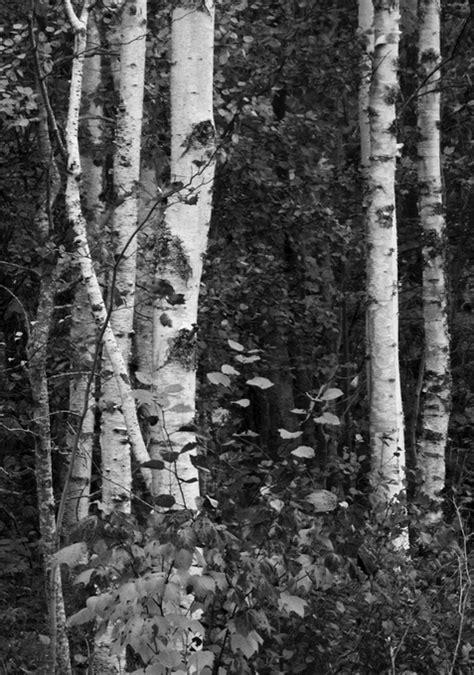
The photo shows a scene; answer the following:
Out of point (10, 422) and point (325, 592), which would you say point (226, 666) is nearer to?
point (325, 592)

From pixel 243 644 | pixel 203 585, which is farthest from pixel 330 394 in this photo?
pixel 243 644

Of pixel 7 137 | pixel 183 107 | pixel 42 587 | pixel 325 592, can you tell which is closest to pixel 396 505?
pixel 325 592

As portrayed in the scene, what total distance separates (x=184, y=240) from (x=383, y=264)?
3278 mm

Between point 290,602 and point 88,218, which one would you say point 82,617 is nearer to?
point 290,602

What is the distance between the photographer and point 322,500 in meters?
3.77

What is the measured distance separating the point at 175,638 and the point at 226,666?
1.12 ft

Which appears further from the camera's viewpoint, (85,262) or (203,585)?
(85,262)

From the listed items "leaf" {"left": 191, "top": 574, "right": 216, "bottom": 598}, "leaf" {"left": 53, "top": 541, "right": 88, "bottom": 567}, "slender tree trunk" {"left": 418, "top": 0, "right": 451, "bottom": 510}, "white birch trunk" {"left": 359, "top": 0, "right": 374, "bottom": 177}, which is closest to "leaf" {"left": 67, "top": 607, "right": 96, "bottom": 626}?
"leaf" {"left": 53, "top": 541, "right": 88, "bottom": 567}

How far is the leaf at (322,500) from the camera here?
147 inches

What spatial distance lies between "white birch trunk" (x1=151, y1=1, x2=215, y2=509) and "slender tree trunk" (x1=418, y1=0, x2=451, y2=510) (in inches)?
168

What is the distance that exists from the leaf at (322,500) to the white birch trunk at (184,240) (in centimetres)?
69

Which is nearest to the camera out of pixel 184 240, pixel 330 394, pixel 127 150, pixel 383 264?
pixel 330 394

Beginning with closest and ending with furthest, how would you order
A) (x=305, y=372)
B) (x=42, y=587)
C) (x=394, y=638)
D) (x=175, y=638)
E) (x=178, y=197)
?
1. (x=175, y=638)
2. (x=178, y=197)
3. (x=394, y=638)
4. (x=42, y=587)
5. (x=305, y=372)

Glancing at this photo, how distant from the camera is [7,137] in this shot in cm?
1038
